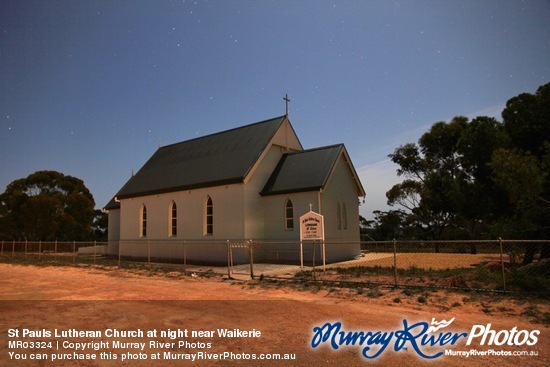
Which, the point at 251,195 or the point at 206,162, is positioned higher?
the point at 206,162

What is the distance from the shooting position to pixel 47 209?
45.2m

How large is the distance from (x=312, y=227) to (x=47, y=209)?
39.1m

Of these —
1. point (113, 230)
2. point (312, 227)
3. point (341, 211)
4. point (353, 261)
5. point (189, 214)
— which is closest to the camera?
point (312, 227)

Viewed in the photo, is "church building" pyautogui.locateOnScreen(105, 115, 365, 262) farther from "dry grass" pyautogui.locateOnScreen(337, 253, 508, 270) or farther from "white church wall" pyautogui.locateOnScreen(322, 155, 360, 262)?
"dry grass" pyautogui.locateOnScreen(337, 253, 508, 270)

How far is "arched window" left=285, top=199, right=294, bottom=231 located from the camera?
23.9m

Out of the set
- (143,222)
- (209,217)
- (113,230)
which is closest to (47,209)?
(113,230)

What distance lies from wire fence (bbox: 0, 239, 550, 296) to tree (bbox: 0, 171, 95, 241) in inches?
193

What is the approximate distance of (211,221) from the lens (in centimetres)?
2589

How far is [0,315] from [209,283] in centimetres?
764

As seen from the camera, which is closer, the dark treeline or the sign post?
the dark treeline

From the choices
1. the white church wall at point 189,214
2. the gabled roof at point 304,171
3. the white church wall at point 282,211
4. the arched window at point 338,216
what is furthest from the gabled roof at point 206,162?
the arched window at point 338,216

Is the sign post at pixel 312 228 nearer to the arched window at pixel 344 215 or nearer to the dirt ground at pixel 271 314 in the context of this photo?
the dirt ground at pixel 271 314

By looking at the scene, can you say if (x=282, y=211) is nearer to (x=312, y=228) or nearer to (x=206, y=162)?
(x=312, y=228)

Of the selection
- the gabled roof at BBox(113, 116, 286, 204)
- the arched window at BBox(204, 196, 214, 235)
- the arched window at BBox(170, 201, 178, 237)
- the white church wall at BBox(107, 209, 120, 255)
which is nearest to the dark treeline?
the gabled roof at BBox(113, 116, 286, 204)
